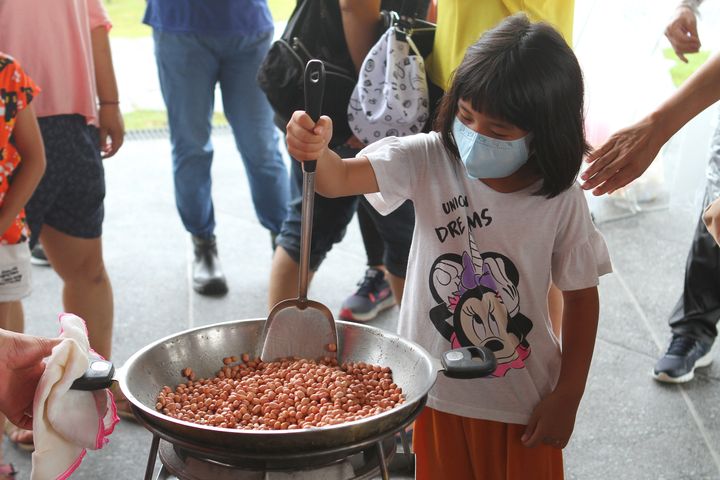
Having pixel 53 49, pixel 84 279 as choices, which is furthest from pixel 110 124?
pixel 84 279

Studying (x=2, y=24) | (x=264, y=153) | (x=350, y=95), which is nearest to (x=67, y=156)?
(x=2, y=24)

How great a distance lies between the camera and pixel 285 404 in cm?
136

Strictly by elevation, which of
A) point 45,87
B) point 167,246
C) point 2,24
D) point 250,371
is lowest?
point 167,246

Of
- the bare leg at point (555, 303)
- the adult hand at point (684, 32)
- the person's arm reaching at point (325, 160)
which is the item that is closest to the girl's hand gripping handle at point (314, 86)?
the person's arm reaching at point (325, 160)

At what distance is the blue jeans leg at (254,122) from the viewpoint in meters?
3.07

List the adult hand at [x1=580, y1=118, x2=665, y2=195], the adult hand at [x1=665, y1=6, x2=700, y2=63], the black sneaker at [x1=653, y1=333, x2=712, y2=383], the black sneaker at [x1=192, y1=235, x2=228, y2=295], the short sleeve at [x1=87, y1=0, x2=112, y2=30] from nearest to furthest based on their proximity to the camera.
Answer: the adult hand at [x1=580, y1=118, x2=665, y2=195] → the adult hand at [x1=665, y1=6, x2=700, y2=63] → the short sleeve at [x1=87, y1=0, x2=112, y2=30] → the black sneaker at [x1=653, y1=333, x2=712, y2=383] → the black sneaker at [x1=192, y1=235, x2=228, y2=295]

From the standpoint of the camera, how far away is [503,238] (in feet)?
5.12

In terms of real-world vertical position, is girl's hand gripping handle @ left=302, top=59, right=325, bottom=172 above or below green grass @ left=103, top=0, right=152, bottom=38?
above

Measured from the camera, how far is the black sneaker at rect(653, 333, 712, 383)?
2.69 meters

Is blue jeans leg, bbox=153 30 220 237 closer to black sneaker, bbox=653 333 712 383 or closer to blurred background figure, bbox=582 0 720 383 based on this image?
blurred background figure, bbox=582 0 720 383

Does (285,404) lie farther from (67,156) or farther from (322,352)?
(67,156)

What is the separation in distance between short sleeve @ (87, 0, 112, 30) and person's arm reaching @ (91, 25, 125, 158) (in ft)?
0.03

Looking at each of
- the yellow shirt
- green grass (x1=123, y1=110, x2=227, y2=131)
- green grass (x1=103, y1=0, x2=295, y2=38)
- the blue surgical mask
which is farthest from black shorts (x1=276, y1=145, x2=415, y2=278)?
green grass (x1=103, y1=0, x2=295, y2=38)

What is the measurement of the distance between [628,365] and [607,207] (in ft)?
4.59
